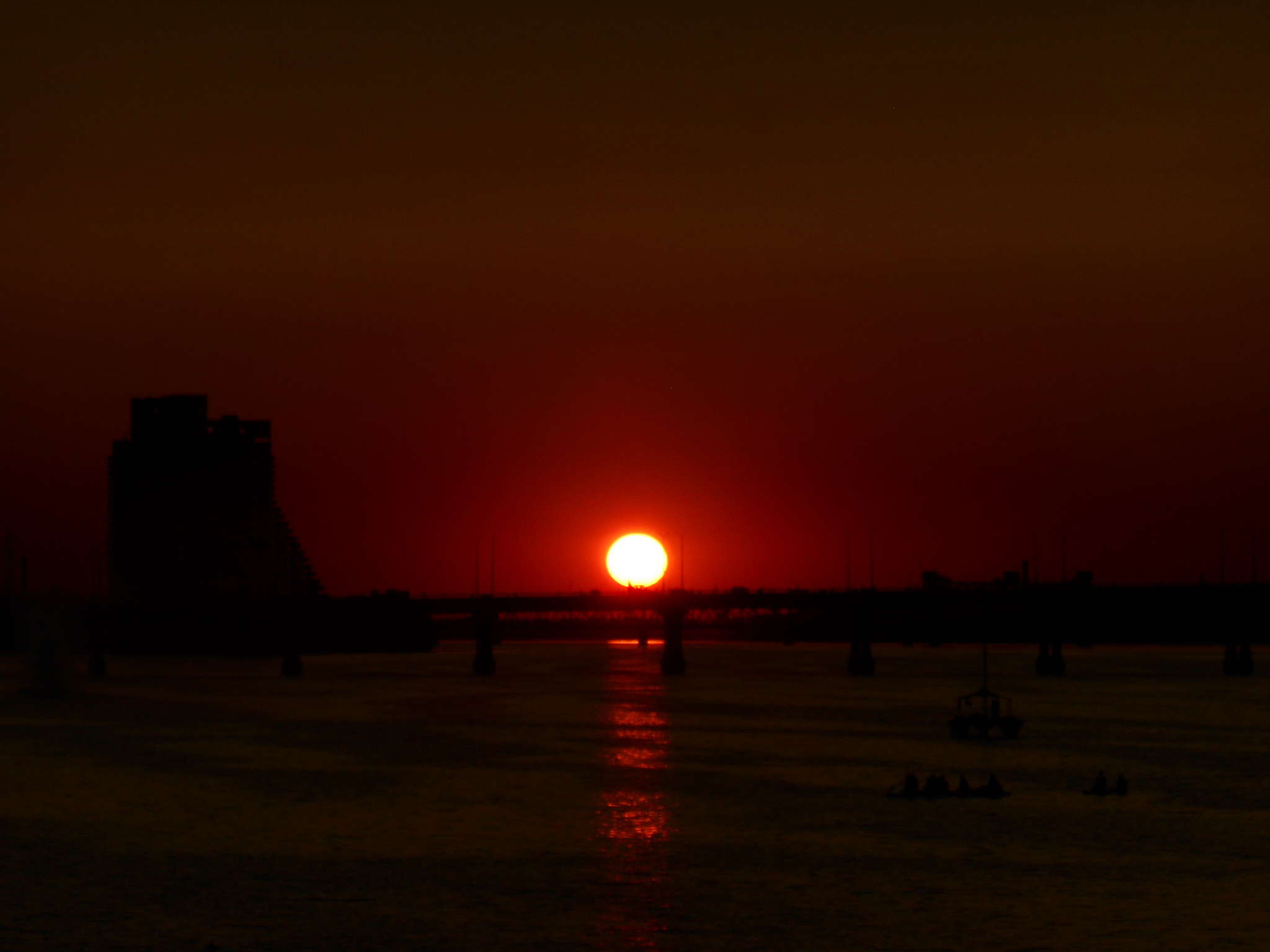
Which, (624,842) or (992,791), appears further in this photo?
(992,791)

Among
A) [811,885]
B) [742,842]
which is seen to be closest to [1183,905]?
[811,885]

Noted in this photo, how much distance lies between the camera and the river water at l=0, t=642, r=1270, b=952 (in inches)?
1789

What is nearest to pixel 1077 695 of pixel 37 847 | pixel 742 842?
pixel 742 842

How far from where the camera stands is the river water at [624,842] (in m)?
45.4

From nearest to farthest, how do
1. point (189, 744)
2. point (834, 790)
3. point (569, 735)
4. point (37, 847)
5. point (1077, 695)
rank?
point (37, 847) < point (834, 790) < point (189, 744) < point (569, 735) < point (1077, 695)

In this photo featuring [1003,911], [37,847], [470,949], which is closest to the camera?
[470,949]

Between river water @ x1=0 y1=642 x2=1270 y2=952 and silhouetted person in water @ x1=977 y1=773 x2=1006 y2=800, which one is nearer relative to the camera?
river water @ x1=0 y1=642 x2=1270 y2=952

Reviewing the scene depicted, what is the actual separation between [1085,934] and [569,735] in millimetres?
77355

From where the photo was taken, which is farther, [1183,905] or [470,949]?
[1183,905]

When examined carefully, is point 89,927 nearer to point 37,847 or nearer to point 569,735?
point 37,847

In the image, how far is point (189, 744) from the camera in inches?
4323

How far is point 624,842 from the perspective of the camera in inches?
2413

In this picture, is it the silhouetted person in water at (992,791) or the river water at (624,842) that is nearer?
the river water at (624,842)

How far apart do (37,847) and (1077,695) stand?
483 ft
